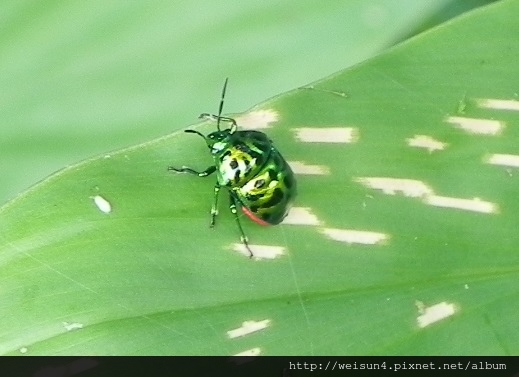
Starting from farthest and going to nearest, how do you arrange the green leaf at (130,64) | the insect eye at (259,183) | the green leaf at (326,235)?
the green leaf at (130,64) < the insect eye at (259,183) < the green leaf at (326,235)

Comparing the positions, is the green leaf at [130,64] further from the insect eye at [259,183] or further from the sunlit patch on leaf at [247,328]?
the sunlit patch on leaf at [247,328]

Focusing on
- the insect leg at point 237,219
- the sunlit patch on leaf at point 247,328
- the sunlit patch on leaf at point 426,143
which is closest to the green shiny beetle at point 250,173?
the insect leg at point 237,219

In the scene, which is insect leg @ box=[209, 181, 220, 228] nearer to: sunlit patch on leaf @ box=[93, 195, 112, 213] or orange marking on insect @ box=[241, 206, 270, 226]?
orange marking on insect @ box=[241, 206, 270, 226]

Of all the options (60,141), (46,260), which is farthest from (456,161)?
(60,141)

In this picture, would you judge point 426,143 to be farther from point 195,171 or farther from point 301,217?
point 195,171

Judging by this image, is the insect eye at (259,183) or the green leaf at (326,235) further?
the insect eye at (259,183)

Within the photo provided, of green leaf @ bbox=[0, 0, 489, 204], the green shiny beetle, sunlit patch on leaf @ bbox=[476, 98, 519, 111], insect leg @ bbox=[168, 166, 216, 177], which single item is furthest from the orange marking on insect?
sunlit patch on leaf @ bbox=[476, 98, 519, 111]
